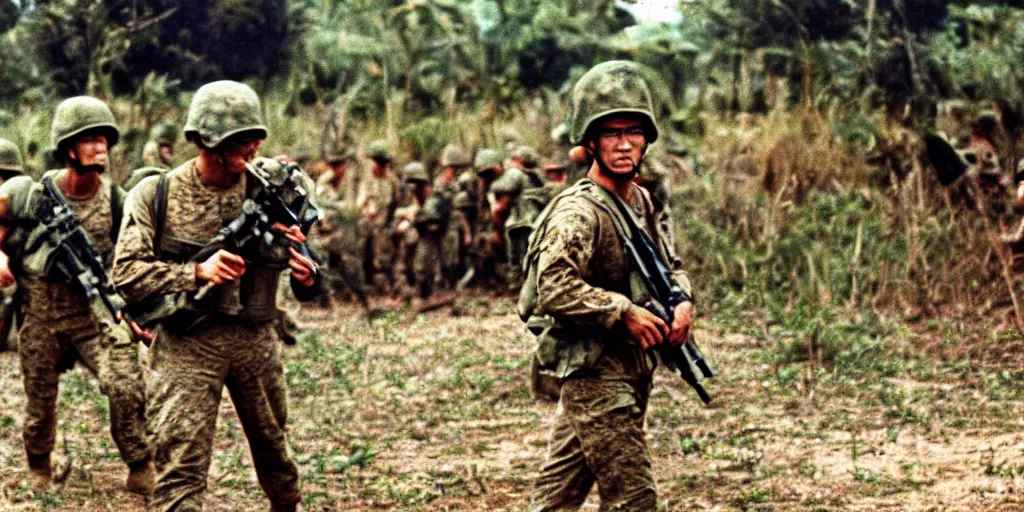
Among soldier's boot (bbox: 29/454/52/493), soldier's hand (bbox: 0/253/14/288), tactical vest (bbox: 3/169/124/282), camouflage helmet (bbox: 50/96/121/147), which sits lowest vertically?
soldier's boot (bbox: 29/454/52/493)

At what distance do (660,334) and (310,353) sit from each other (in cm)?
748

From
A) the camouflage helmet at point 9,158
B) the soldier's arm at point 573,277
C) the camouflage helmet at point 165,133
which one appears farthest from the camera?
the camouflage helmet at point 165,133

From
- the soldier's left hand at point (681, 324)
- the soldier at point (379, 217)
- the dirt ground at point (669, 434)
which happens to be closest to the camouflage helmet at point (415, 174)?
the soldier at point (379, 217)

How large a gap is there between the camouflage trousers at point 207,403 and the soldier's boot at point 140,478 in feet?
4.73

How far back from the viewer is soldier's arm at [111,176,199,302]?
476 cm

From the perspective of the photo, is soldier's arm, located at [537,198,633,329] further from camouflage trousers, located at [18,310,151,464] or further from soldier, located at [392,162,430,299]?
soldier, located at [392,162,430,299]

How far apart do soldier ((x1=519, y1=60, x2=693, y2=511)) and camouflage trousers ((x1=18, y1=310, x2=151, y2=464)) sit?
9.03 ft

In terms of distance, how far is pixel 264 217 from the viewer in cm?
497

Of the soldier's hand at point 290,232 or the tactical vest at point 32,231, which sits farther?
the tactical vest at point 32,231

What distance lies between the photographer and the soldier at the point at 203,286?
480 cm

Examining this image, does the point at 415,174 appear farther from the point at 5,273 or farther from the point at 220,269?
the point at 220,269

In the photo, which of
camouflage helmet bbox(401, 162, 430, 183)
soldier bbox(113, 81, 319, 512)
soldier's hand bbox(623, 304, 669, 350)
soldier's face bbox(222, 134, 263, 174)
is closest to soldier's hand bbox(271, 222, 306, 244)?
soldier bbox(113, 81, 319, 512)

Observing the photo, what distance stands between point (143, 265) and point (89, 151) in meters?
1.73

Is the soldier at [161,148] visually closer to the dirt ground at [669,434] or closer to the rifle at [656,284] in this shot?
the dirt ground at [669,434]
